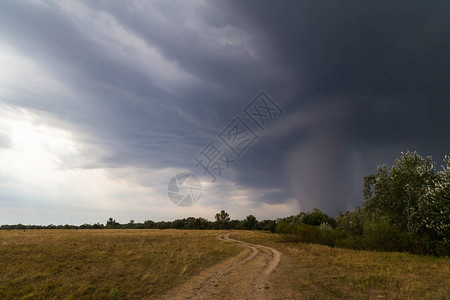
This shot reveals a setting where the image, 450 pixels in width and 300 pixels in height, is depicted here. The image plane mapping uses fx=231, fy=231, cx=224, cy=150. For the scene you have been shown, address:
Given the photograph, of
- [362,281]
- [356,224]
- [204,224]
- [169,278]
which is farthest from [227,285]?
[204,224]

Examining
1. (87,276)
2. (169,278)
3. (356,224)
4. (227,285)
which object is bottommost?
(227,285)

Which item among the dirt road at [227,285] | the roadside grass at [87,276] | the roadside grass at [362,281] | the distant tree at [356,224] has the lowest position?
the roadside grass at [362,281]

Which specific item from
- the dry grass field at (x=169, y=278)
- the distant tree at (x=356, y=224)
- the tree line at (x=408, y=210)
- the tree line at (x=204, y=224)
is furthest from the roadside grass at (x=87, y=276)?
the tree line at (x=204, y=224)

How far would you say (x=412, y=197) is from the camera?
33.0 m

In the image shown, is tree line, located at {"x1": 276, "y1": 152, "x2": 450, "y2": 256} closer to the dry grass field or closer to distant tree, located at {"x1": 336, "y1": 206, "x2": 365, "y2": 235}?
the dry grass field

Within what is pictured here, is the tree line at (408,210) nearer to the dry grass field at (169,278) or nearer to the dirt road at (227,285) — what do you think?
the dry grass field at (169,278)

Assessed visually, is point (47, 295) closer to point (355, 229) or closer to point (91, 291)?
point (91, 291)

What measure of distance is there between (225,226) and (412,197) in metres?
116

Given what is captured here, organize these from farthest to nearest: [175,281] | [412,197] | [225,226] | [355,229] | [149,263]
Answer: [225,226] → [355,229] → [412,197] → [149,263] → [175,281]

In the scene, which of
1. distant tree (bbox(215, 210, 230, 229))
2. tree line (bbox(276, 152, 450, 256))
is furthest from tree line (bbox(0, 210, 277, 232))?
tree line (bbox(276, 152, 450, 256))

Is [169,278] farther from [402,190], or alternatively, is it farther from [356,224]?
[356,224]

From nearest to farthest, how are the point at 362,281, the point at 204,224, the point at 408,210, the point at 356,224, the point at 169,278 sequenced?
1. the point at 362,281
2. the point at 169,278
3. the point at 408,210
4. the point at 356,224
5. the point at 204,224

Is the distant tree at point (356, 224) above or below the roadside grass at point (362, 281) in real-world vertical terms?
above

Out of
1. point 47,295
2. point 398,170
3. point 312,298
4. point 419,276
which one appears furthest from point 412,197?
point 47,295
